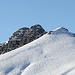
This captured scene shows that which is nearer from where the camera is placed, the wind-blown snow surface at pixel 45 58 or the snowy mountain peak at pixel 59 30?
the wind-blown snow surface at pixel 45 58

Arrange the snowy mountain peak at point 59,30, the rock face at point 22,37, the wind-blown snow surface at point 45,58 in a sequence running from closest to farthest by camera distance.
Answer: the wind-blown snow surface at point 45,58 → the snowy mountain peak at point 59,30 → the rock face at point 22,37

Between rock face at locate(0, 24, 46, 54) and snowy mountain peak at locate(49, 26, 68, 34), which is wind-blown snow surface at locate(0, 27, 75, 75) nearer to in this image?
snowy mountain peak at locate(49, 26, 68, 34)

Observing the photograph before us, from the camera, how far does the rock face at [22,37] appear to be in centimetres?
9719

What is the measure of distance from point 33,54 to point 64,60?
32.9 feet

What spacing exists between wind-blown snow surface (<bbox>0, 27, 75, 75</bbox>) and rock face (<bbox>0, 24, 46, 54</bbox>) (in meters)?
7.76

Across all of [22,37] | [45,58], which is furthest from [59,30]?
[45,58]

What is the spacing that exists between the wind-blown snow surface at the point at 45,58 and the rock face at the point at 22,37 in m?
7.76

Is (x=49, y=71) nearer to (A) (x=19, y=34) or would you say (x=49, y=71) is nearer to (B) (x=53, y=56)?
(B) (x=53, y=56)

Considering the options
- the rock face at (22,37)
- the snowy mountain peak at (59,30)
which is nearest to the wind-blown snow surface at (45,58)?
the snowy mountain peak at (59,30)

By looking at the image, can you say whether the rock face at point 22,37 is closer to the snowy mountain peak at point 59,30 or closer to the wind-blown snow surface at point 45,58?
the snowy mountain peak at point 59,30

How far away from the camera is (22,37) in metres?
99.8

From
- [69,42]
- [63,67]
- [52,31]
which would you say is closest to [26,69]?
[63,67]

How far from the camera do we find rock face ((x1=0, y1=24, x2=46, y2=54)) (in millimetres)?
97188

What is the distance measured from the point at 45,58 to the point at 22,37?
2438 cm
